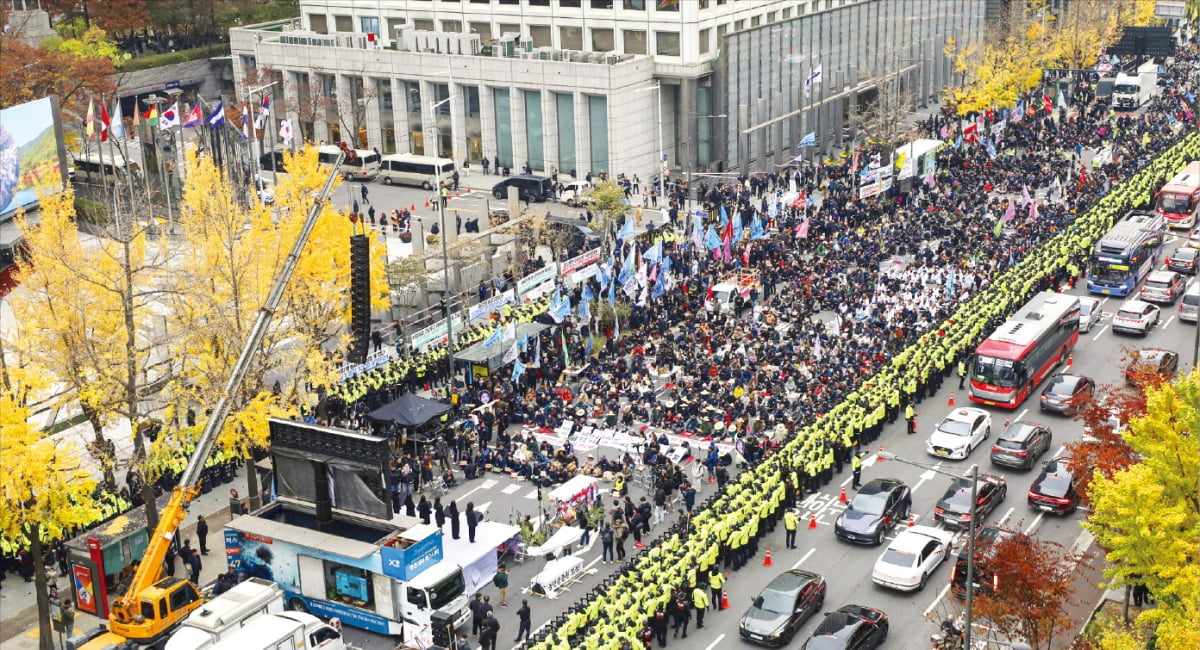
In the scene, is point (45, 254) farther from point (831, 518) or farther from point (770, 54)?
point (770, 54)

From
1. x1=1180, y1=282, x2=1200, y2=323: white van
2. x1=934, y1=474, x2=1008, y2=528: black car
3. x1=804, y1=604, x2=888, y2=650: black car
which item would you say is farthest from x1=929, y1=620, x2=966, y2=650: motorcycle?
x1=1180, y1=282, x2=1200, y2=323: white van

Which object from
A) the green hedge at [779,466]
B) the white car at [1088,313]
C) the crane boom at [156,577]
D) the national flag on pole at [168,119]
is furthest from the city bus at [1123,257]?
the national flag on pole at [168,119]

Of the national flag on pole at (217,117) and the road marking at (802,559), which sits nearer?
the road marking at (802,559)

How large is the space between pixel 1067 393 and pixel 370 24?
205 ft

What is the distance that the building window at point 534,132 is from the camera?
285 feet

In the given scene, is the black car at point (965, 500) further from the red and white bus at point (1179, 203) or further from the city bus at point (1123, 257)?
the red and white bus at point (1179, 203)

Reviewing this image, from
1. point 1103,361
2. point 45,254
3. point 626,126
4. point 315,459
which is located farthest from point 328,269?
point 626,126

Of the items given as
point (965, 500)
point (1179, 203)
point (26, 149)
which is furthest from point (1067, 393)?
point (26, 149)

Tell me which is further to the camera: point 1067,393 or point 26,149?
point 26,149

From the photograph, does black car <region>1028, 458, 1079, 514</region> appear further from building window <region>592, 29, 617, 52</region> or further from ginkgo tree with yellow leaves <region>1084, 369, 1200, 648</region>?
building window <region>592, 29, 617, 52</region>

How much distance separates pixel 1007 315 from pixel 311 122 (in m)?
53.5

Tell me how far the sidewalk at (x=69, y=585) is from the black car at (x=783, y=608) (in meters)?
15.8

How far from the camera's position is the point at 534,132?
87.7 metres

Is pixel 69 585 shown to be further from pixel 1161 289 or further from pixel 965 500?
pixel 1161 289
